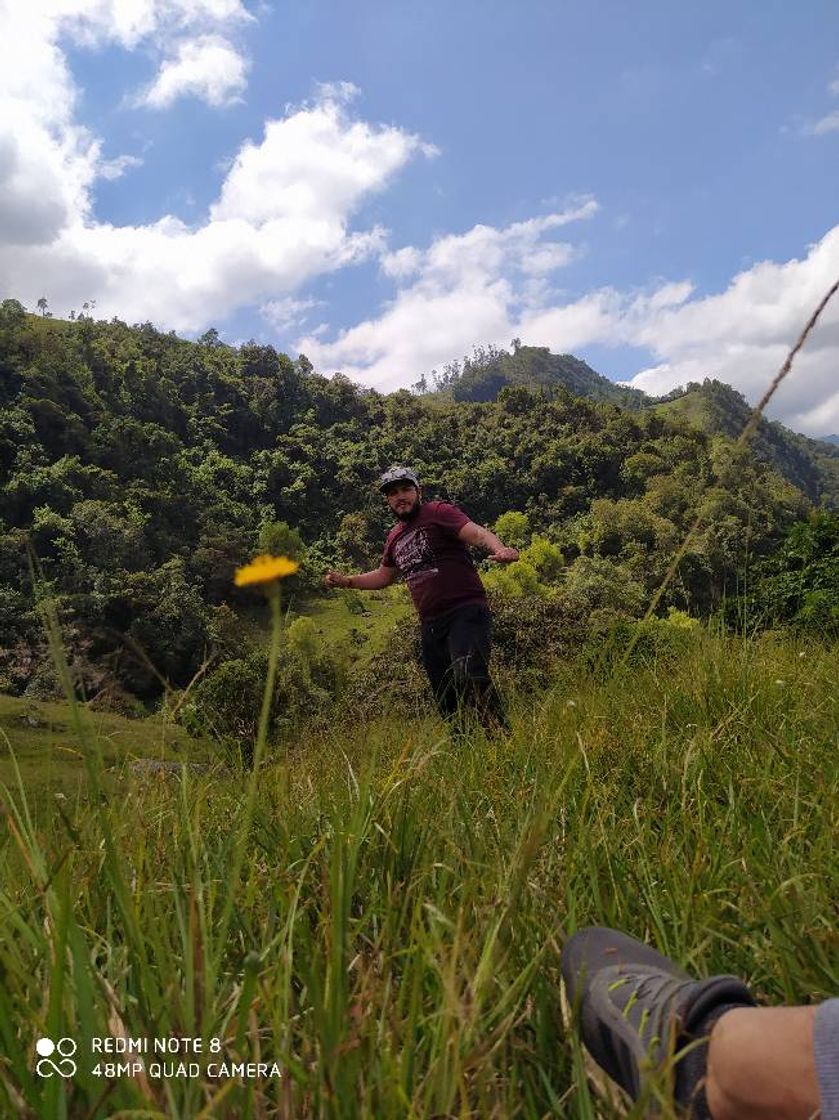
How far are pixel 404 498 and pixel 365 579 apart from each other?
0.53 metres

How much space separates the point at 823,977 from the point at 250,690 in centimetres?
1570

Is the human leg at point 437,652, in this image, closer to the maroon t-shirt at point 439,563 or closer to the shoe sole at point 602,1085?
the maroon t-shirt at point 439,563

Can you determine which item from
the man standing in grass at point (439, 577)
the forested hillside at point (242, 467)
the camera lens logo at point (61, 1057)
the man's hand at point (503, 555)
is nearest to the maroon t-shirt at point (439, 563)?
the man standing in grass at point (439, 577)

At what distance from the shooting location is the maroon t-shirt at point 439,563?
408cm

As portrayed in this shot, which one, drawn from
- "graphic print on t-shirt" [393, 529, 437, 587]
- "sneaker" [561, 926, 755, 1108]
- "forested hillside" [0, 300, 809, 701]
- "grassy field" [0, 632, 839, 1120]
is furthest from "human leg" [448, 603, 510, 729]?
"forested hillside" [0, 300, 809, 701]

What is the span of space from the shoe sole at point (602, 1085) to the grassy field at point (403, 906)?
3 cm

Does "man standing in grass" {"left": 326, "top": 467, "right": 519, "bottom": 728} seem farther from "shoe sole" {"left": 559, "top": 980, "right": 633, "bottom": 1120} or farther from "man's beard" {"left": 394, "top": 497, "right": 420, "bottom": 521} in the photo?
"shoe sole" {"left": 559, "top": 980, "right": 633, "bottom": 1120}

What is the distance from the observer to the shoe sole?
80 cm

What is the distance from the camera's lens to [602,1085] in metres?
0.89

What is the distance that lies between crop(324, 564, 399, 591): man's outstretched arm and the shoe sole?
286 centimetres

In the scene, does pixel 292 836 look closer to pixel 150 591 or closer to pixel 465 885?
pixel 465 885

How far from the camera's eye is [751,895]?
3.56 feet

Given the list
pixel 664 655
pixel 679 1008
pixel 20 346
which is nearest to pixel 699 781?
pixel 679 1008

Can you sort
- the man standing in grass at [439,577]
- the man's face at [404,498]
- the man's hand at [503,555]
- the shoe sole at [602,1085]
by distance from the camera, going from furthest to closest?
the man's face at [404,498] → the man standing in grass at [439,577] → the man's hand at [503,555] → the shoe sole at [602,1085]
